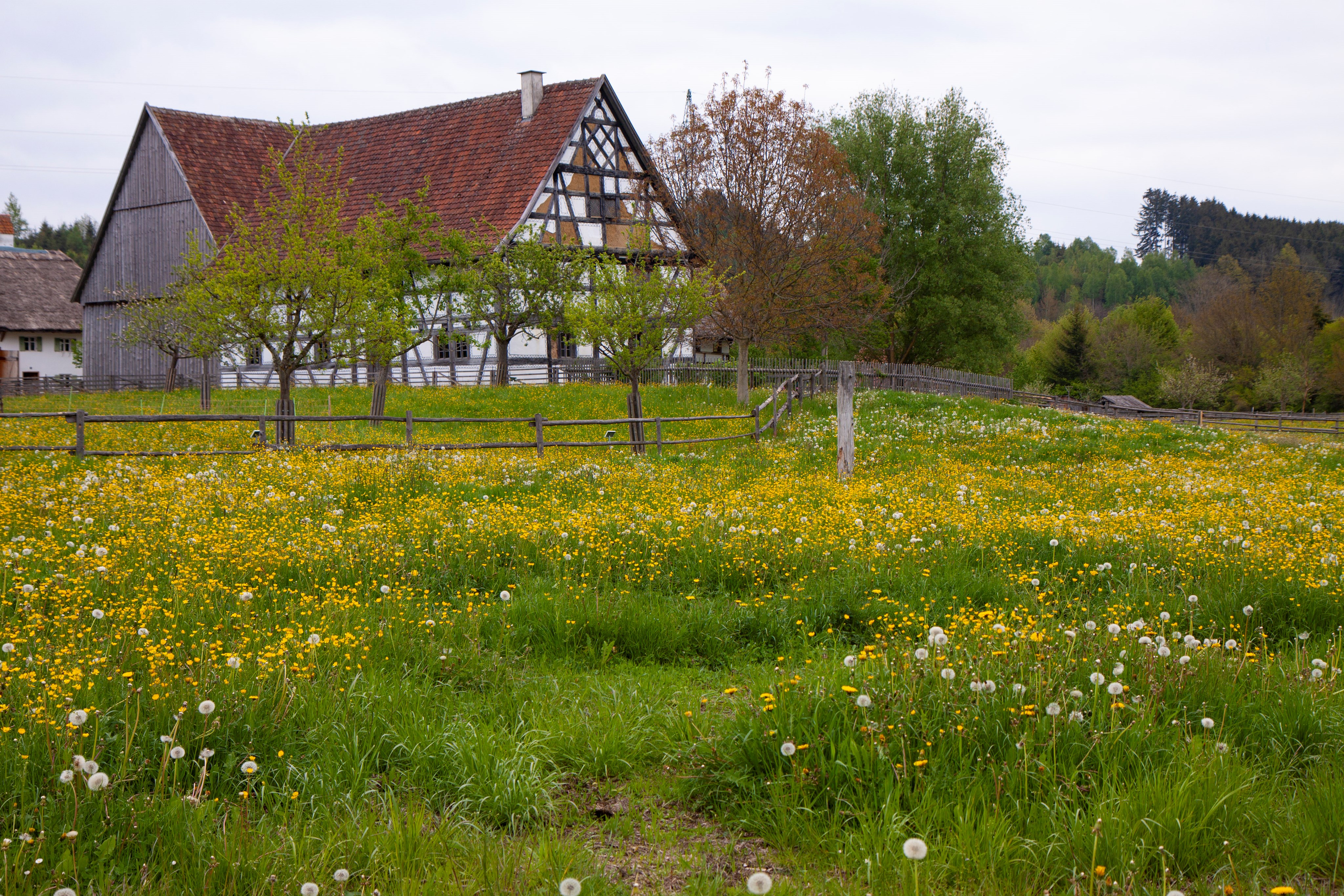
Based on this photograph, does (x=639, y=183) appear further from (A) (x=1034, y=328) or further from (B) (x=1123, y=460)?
(A) (x=1034, y=328)

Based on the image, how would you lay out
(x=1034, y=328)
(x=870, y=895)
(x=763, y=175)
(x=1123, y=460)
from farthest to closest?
(x=1034, y=328) < (x=763, y=175) < (x=1123, y=460) < (x=870, y=895)

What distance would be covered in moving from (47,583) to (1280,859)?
7242 millimetres

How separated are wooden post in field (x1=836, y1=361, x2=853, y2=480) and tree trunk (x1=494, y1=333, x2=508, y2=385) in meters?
17.9

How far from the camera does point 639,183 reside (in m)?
33.8

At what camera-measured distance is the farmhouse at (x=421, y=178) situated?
3203 centimetres

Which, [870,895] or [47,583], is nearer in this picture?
[870,895]

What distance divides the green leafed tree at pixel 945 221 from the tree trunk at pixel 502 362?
67.9 feet

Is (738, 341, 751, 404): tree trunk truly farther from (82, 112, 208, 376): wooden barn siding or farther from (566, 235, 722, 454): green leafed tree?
(82, 112, 208, 376): wooden barn siding

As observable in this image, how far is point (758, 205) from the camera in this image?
30.1 m

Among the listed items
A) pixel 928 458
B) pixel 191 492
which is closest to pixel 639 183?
pixel 928 458

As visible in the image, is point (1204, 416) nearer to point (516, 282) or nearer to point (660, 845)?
point (516, 282)

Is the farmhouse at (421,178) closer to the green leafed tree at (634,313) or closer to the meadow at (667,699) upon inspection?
the green leafed tree at (634,313)

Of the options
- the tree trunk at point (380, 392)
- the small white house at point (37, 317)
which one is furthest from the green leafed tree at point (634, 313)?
the small white house at point (37, 317)

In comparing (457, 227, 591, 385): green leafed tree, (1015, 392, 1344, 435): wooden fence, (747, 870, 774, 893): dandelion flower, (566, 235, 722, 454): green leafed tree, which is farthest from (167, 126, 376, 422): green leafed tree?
(1015, 392, 1344, 435): wooden fence
